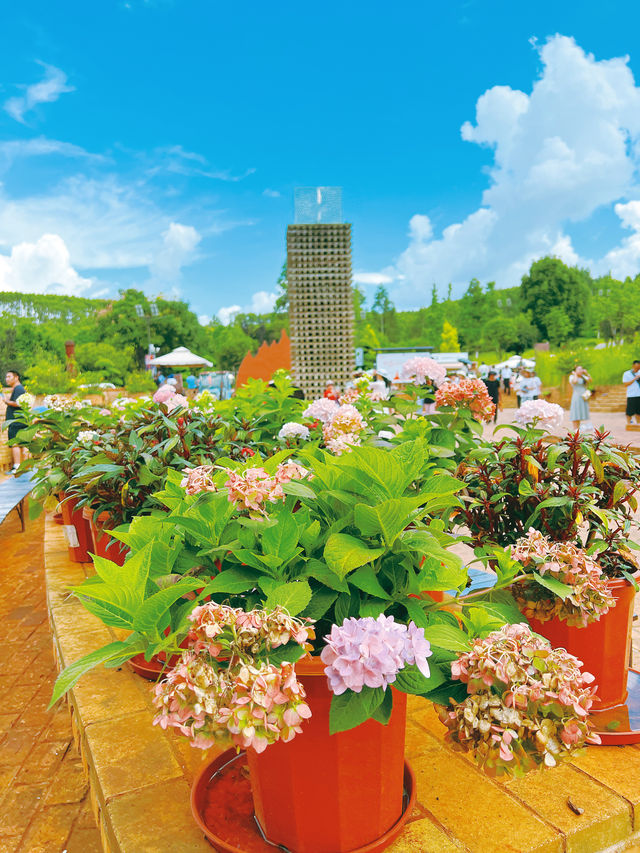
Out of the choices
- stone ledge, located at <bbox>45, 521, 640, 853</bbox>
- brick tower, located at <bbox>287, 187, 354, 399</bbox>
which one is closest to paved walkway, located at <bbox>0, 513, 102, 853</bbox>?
stone ledge, located at <bbox>45, 521, 640, 853</bbox>

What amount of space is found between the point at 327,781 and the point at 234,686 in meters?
0.38

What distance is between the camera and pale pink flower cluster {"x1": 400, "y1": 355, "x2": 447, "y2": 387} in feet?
8.86

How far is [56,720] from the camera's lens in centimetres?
242

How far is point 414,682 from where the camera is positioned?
901 millimetres

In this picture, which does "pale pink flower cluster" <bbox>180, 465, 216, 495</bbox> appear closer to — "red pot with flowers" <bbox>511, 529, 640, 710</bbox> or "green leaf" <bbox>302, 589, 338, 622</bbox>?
"green leaf" <bbox>302, 589, 338, 622</bbox>

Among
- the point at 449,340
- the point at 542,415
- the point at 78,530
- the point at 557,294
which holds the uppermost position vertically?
the point at 557,294

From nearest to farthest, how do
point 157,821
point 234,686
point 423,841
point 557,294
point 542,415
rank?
point 234,686 → point 423,841 → point 157,821 → point 542,415 → point 557,294

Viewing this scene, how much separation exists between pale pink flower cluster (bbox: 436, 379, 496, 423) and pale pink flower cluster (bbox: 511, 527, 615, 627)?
113 cm

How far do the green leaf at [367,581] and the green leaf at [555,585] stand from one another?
450 mm

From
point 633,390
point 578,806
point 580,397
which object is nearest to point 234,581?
point 578,806

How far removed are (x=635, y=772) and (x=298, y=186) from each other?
565 inches

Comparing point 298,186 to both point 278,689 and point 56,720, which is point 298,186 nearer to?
point 56,720

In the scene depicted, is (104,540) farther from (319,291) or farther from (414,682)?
(319,291)

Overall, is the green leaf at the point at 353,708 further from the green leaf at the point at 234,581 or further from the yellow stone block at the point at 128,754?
the yellow stone block at the point at 128,754
